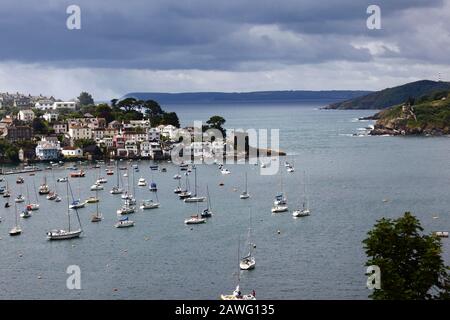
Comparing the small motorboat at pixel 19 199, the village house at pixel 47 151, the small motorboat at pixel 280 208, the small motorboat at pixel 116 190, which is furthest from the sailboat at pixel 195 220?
the village house at pixel 47 151

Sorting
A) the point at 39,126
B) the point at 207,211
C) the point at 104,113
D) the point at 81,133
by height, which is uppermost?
the point at 104,113

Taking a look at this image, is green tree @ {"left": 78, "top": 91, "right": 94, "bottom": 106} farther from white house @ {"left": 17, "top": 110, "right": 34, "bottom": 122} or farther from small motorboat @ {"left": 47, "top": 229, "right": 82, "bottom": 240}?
small motorboat @ {"left": 47, "top": 229, "right": 82, "bottom": 240}

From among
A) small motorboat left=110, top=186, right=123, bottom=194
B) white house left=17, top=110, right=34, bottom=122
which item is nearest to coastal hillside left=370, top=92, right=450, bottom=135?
white house left=17, top=110, right=34, bottom=122

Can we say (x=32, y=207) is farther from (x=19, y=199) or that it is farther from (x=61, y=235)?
(x=61, y=235)

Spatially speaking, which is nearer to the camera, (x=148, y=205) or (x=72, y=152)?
(x=148, y=205)

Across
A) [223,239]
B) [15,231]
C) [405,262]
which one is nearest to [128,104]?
[15,231]
